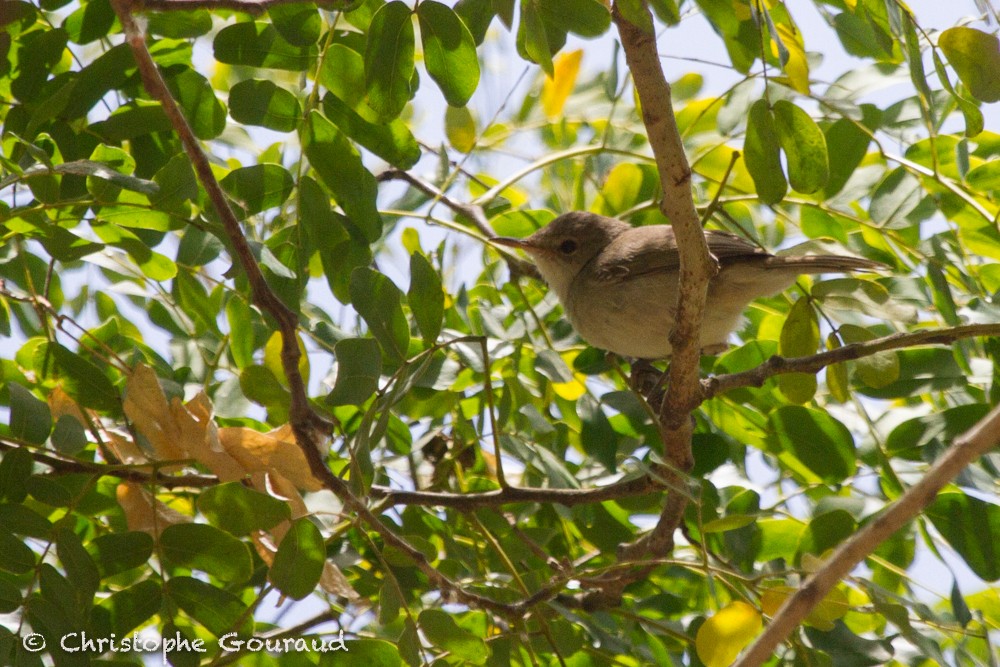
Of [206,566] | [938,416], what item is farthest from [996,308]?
[206,566]

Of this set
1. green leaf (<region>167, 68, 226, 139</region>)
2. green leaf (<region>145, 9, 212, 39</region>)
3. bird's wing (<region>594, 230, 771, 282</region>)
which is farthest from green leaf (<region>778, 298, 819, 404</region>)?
green leaf (<region>145, 9, 212, 39</region>)

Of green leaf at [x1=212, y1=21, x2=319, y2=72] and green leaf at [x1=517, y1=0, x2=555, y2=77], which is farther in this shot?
green leaf at [x1=212, y1=21, x2=319, y2=72]

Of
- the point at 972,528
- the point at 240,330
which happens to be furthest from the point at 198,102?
the point at 972,528

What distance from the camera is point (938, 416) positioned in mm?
2738

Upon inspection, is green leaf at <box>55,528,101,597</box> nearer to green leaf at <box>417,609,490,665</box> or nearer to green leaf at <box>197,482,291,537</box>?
green leaf at <box>197,482,291,537</box>

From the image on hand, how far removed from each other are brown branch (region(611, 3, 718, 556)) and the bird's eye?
4.96 feet

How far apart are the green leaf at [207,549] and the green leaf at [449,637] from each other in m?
0.42

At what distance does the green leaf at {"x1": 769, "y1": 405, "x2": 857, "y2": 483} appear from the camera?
9.19 feet

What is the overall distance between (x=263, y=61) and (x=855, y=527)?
6.49ft

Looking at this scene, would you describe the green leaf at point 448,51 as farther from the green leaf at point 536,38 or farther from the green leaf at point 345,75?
the green leaf at point 345,75

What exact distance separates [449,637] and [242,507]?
21.3 inches

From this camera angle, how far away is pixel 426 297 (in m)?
2.38

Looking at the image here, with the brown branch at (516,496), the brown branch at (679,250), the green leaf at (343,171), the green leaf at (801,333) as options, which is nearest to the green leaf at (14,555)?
the brown branch at (516,496)

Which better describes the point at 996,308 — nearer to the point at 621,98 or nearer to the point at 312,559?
the point at 621,98
